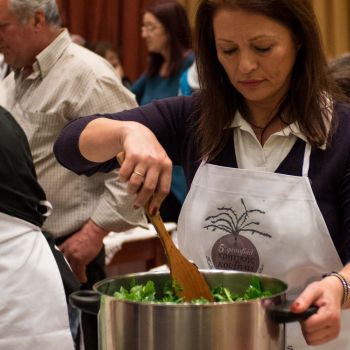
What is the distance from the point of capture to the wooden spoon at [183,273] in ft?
3.53

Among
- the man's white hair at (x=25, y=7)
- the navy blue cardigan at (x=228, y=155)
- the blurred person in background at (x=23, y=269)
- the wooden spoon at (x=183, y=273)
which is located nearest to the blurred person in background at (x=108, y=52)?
the man's white hair at (x=25, y=7)

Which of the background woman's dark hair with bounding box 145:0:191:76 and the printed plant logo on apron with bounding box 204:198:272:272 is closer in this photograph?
the printed plant logo on apron with bounding box 204:198:272:272

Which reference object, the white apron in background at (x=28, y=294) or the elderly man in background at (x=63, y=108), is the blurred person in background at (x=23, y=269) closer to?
the white apron in background at (x=28, y=294)

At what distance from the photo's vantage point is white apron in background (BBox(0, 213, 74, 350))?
159cm

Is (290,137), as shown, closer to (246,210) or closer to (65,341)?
(246,210)

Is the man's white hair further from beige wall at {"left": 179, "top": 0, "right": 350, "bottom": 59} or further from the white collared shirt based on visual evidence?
beige wall at {"left": 179, "top": 0, "right": 350, "bottom": 59}

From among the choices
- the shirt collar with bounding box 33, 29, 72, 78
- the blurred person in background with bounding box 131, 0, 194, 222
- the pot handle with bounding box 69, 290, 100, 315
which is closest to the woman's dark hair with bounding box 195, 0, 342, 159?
the pot handle with bounding box 69, 290, 100, 315

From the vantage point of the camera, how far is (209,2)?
4.14 feet

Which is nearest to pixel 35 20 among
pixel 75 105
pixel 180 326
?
pixel 75 105

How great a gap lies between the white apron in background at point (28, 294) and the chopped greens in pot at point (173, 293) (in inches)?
22.5

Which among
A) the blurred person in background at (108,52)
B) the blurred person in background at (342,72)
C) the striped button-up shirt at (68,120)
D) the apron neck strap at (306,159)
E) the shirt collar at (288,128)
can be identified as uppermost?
the shirt collar at (288,128)

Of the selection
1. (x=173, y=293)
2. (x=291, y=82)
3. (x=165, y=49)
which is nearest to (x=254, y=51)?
(x=291, y=82)

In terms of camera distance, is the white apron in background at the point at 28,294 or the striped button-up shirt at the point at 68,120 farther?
the striped button-up shirt at the point at 68,120

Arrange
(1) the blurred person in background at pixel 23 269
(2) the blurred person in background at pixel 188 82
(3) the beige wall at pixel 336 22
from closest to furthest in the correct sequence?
(1) the blurred person in background at pixel 23 269 → (2) the blurred person in background at pixel 188 82 → (3) the beige wall at pixel 336 22
